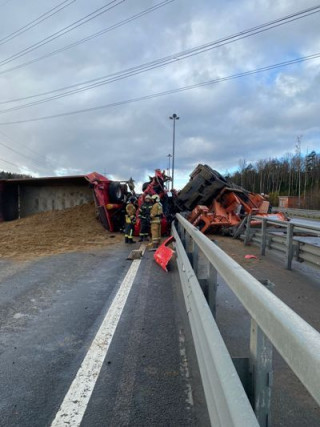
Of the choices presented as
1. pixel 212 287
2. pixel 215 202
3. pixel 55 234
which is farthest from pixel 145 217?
pixel 212 287

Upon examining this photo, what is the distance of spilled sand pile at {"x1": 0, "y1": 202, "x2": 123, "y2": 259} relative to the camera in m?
9.48

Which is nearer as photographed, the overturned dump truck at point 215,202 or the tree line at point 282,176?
the overturned dump truck at point 215,202

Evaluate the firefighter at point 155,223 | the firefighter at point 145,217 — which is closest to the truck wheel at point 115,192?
the firefighter at point 145,217

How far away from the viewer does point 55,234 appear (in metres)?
11.5

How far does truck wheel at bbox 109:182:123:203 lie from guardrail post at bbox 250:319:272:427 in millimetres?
11015

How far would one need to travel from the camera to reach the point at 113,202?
12.6 metres

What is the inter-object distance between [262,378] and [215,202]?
11.9 metres

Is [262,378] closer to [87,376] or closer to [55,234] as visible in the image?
[87,376]

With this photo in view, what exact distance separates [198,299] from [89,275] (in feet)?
13.3

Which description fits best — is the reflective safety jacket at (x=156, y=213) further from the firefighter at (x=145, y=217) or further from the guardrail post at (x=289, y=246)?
the guardrail post at (x=289, y=246)

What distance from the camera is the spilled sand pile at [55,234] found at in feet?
31.1

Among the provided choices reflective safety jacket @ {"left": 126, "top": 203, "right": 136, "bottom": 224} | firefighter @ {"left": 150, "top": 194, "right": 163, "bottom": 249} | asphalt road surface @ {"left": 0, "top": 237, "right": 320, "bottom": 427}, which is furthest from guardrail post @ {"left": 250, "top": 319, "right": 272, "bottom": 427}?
reflective safety jacket @ {"left": 126, "top": 203, "right": 136, "bottom": 224}

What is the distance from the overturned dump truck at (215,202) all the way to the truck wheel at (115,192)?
2492 mm

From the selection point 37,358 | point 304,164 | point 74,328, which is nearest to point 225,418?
point 37,358
